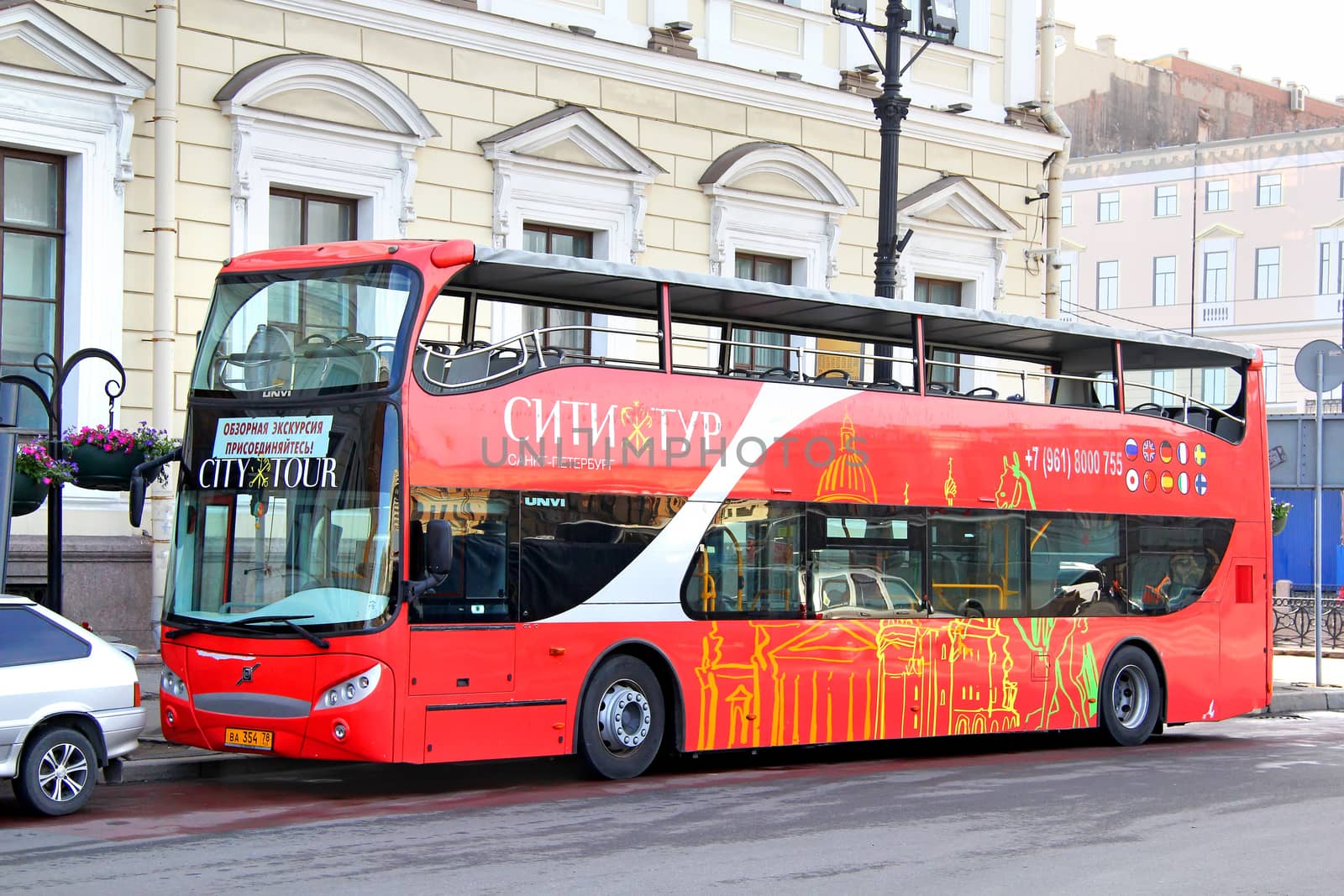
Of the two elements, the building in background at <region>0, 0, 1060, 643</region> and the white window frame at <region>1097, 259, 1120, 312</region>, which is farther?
the white window frame at <region>1097, 259, 1120, 312</region>

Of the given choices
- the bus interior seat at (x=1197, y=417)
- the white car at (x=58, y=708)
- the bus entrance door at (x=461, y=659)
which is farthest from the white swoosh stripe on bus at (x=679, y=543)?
the bus interior seat at (x=1197, y=417)

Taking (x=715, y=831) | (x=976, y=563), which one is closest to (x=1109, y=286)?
(x=976, y=563)

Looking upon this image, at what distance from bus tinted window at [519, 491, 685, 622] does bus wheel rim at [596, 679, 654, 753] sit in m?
0.76

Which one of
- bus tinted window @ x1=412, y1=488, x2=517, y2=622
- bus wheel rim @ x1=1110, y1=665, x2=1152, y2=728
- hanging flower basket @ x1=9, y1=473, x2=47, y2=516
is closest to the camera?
bus tinted window @ x1=412, y1=488, x2=517, y2=622

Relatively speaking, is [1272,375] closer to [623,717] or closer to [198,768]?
Answer: [623,717]

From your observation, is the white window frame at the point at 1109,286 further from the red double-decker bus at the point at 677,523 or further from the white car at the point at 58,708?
the white car at the point at 58,708

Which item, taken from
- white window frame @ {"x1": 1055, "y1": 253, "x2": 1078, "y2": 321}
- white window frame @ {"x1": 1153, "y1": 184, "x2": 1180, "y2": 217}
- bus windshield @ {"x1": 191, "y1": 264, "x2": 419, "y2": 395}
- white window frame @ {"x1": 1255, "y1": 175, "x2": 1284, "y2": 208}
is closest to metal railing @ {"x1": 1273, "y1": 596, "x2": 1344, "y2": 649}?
bus windshield @ {"x1": 191, "y1": 264, "x2": 419, "y2": 395}

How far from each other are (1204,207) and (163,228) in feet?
169

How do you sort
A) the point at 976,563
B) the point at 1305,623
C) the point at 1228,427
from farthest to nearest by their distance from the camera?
the point at 1305,623 < the point at 1228,427 < the point at 976,563

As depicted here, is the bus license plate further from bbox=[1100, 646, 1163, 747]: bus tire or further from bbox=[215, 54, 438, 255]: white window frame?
bbox=[1100, 646, 1163, 747]: bus tire

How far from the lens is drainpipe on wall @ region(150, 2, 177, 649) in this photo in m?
17.4

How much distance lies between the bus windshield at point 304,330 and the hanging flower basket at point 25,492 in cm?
167

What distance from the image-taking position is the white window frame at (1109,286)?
65.8 meters

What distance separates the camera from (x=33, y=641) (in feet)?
35.6
